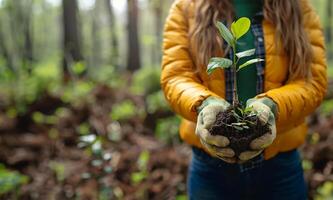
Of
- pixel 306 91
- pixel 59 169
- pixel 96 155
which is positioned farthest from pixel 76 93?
pixel 306 91

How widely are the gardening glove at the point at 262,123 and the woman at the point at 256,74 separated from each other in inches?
8.1

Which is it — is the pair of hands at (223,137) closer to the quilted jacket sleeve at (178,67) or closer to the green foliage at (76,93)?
the quilted jacket sleeve at (178,67)

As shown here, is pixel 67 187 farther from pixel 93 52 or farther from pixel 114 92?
pixel 93 52

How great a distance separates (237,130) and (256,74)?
47cm

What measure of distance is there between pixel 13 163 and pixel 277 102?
387cm

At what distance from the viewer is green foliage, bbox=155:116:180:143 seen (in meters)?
→ 5.34

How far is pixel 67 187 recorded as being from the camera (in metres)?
4.16

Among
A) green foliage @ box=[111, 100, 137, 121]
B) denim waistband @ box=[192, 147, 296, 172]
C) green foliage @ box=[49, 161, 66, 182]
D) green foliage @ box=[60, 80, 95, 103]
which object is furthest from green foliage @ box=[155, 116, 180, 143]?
denim waistband @ box=[192, 147, 296, 172]

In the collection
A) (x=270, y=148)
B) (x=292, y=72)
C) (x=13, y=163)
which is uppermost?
(x=292, y=72)

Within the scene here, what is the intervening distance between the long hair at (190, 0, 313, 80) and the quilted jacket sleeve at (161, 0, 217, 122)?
0.17 ft

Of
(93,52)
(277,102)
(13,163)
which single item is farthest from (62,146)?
(93,52)

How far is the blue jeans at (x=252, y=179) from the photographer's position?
2.06 m

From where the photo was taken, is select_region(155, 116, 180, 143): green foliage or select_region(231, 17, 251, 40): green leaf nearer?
select_region(231, 17, 251, 40): green leaf

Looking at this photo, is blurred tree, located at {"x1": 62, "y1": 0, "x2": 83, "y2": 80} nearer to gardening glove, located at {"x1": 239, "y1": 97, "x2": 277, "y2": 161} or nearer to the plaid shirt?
the plaid shirt
